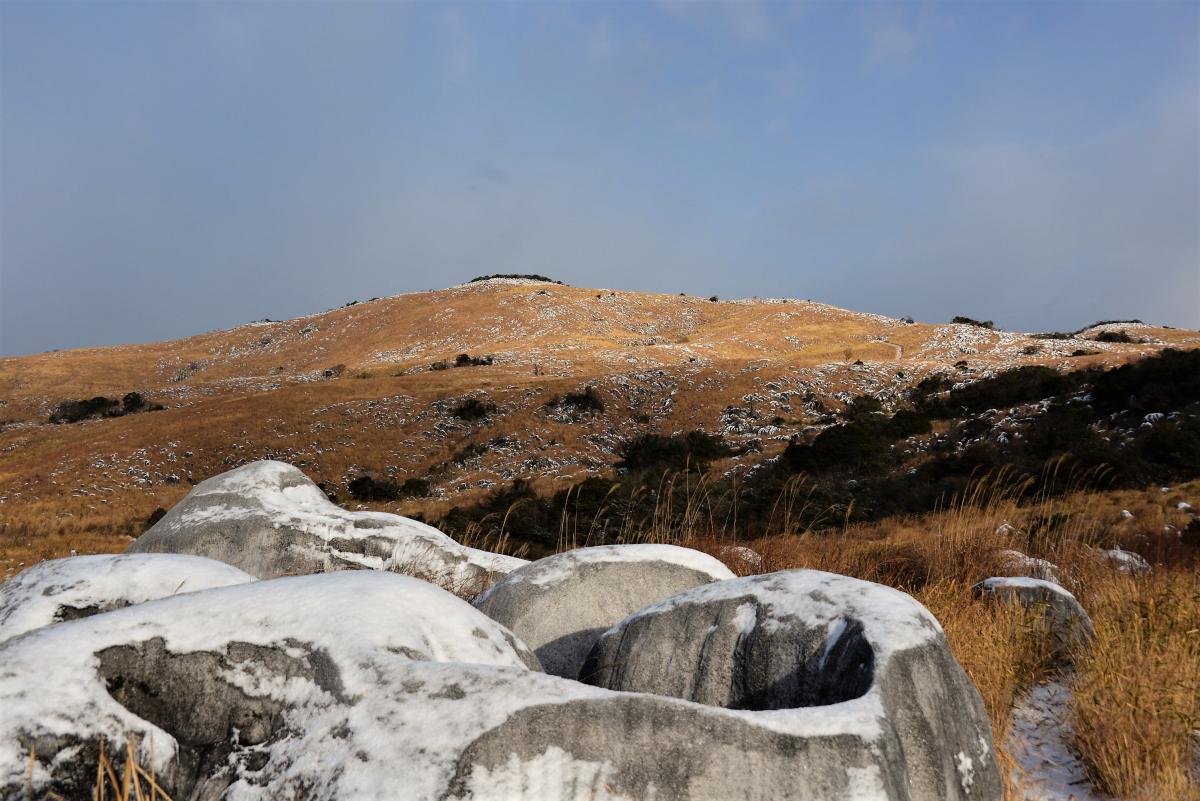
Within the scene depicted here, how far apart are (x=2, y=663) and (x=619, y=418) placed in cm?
3765

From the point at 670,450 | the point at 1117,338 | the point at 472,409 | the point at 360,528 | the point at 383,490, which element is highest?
the point at 1117,338

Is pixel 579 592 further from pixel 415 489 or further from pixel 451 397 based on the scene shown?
pixel 451 397

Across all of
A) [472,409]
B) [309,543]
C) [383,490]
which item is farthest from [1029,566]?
[472,409]

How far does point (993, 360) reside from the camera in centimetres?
5197

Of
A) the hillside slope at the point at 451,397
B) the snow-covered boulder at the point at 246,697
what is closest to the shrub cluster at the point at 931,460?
the hillside slope at the point at 451,397

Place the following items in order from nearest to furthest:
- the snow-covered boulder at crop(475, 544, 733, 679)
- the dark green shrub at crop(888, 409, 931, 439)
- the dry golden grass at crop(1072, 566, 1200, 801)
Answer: the dry golden grass at crop(1072, 566, 1200, 801) → the snow-covered boulder at crop(475, 544, 733, 679) → the dark green shrub at crop(888, 409, 931, 439)

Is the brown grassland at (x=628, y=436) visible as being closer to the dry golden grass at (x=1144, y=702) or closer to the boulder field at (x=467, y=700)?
the dry golden grass at (x=1144, y=702)

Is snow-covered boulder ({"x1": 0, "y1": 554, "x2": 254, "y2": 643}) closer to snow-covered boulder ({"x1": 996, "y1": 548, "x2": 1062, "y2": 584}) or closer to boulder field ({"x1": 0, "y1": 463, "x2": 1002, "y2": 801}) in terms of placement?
boulder field ({"x1": 0, "y1": 463, "x2": 1002, "y2": 801})

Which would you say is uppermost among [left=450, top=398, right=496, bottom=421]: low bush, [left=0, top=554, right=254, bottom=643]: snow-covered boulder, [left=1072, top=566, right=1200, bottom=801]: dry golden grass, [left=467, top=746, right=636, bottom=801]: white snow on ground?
[left=450, top=398, right=496, bottom=421]: low bush

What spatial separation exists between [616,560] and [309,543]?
12.8 ft

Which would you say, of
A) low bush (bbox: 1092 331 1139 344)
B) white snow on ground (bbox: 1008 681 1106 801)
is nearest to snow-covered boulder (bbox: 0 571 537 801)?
white snow on ground (bbox: 1008 681 1106 801)

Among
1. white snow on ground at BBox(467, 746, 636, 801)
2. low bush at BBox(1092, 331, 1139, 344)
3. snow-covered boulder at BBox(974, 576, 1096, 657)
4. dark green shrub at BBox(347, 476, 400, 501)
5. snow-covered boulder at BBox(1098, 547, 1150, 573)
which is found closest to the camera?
white snow on ground at BBox(467, 746, 636, 801)

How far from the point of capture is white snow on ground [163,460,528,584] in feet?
26.9

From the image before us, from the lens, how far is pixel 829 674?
11.7 feet
